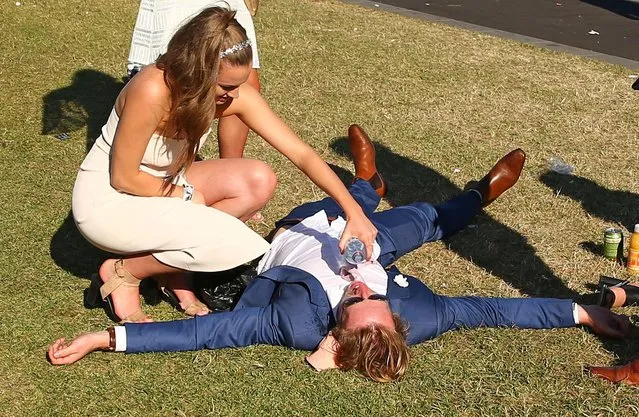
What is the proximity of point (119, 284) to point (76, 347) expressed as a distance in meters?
0.42

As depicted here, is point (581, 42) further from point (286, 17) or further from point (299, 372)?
point (299, 372)

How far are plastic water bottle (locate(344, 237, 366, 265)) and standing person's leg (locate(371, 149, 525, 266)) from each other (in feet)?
2.02

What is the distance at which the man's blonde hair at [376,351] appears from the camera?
3.66 m

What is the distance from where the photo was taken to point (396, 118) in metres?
7.30

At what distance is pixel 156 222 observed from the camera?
4.00 m

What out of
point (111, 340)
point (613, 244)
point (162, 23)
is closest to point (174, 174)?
point (111, 340)

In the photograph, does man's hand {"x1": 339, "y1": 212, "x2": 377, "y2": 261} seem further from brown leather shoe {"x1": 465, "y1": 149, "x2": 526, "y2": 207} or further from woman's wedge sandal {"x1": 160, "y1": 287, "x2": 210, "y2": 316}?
brown leather shoe {"x1": 465, "y1": 149, "x2": 526, "y2": 207}

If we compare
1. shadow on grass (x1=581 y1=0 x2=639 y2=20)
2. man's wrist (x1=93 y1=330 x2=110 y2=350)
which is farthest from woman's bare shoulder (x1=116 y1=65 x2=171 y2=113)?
shadow on grass (x1=581 y1=0 x2=639 y2=20)

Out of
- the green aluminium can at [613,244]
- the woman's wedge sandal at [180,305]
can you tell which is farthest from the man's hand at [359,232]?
the green aluminium can at [613,244]

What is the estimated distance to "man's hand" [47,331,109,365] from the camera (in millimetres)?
3799

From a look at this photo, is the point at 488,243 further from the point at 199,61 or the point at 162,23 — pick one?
the point at 162,23

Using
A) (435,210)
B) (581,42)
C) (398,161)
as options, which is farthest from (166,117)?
(581,42)

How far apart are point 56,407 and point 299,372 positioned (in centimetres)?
95

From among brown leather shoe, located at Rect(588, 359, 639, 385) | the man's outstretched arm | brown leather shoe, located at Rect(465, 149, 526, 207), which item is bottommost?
the man's outstretched arm
